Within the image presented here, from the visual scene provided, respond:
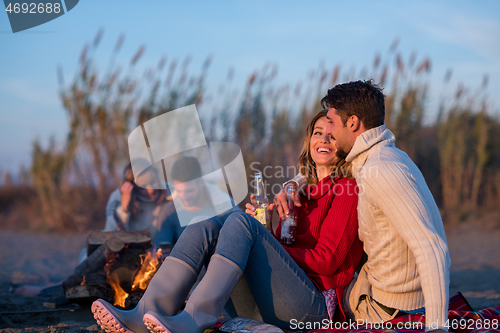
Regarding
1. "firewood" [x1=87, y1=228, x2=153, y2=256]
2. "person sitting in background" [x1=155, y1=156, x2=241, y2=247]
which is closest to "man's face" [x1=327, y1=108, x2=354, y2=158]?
"person sitting in background" [x1=155, y1=156, x2=241, y2=247]

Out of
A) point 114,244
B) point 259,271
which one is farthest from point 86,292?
point 259,271

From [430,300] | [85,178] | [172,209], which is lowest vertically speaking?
[85,178]

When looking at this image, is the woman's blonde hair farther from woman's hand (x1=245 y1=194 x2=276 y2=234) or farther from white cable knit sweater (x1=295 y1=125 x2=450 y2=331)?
white cable knit sweater (x1=295 y1=125 x2=450 y2=331)

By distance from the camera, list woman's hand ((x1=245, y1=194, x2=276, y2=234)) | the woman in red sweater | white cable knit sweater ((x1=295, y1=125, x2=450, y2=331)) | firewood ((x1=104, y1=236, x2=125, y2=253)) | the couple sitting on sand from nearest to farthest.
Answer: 1. white cable knit sweater ((x1=295, y1=125, x2=450, y2=331))
2. the couple sitting on sand
3. the woman in red sweater
4. woman's hand ((x1=245, y1=194, x2=276, y2=234))
5. firewood ((x1=104, y1=236, x2=125, y2=253))

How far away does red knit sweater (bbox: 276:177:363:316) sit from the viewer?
2.06 meters

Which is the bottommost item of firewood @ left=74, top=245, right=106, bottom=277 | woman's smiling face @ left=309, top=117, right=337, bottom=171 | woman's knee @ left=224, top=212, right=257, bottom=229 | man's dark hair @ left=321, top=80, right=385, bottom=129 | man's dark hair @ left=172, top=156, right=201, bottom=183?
firewood @ left=74, top=245, right=106, bottom=277

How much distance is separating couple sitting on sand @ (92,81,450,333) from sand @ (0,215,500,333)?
0.88 metres

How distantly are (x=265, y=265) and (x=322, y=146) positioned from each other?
89cm

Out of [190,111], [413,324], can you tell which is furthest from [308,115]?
[413,324]

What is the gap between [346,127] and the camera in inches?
82.7

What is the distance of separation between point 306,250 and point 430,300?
2.34 feet

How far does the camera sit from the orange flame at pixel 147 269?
10.2 feet

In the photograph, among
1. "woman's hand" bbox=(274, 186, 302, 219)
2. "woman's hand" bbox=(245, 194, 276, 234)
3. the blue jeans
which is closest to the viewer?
the blue jeans

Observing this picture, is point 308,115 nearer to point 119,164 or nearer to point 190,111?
point 190,111
